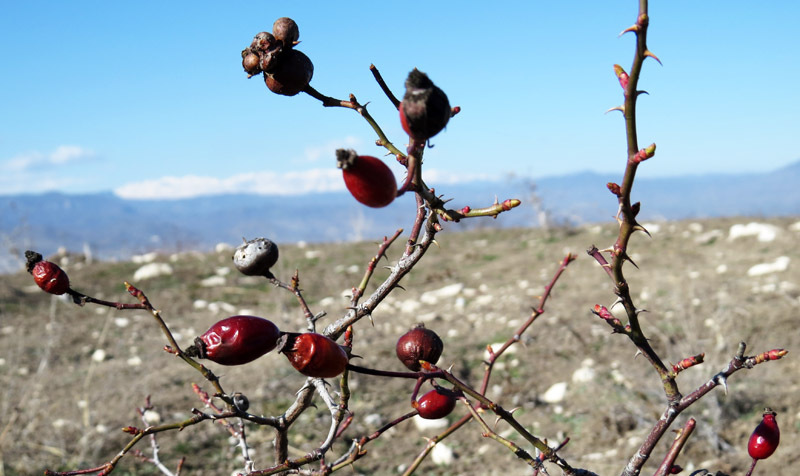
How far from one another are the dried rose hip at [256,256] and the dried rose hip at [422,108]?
54 cm

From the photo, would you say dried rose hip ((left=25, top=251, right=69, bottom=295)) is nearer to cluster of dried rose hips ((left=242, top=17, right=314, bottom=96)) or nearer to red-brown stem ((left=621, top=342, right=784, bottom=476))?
cluster of dried rose hips ((left=242, top=17, right=314, bottom=96))

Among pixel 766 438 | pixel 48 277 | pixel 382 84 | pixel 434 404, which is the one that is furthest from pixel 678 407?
pixel 48 277

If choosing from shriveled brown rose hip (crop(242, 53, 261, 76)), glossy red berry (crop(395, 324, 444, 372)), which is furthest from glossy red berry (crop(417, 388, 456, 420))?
shriveled brown rose hip (crop(242, 53, 261, 76))

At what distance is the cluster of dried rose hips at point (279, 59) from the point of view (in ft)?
3.53

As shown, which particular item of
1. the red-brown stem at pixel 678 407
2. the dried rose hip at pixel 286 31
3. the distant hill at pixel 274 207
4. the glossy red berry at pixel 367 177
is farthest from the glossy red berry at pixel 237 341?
the distant hill at pixel 274 207

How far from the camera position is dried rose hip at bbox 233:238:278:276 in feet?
Result: 4.09

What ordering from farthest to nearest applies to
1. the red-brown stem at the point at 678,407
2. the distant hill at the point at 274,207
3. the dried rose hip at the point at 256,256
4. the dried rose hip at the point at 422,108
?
the distant hill at the point at 274,207 → the dried rose hip at the point at 256,256 → the red-brown stem at the point at 678,407 → the dried rose hip at the point at 422,108

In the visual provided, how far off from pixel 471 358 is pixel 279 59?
4560 millimetres

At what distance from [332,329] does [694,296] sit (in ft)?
18.8

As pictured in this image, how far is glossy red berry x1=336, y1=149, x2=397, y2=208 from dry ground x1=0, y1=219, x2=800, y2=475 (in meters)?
3.01

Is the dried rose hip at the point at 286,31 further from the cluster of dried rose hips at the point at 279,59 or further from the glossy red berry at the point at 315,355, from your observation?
the glossy red berry at the point at 315,355

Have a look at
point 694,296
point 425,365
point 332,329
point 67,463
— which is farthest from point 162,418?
point 694,296

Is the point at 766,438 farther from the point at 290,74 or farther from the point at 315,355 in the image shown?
the point at 290,74

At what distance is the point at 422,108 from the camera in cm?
78
